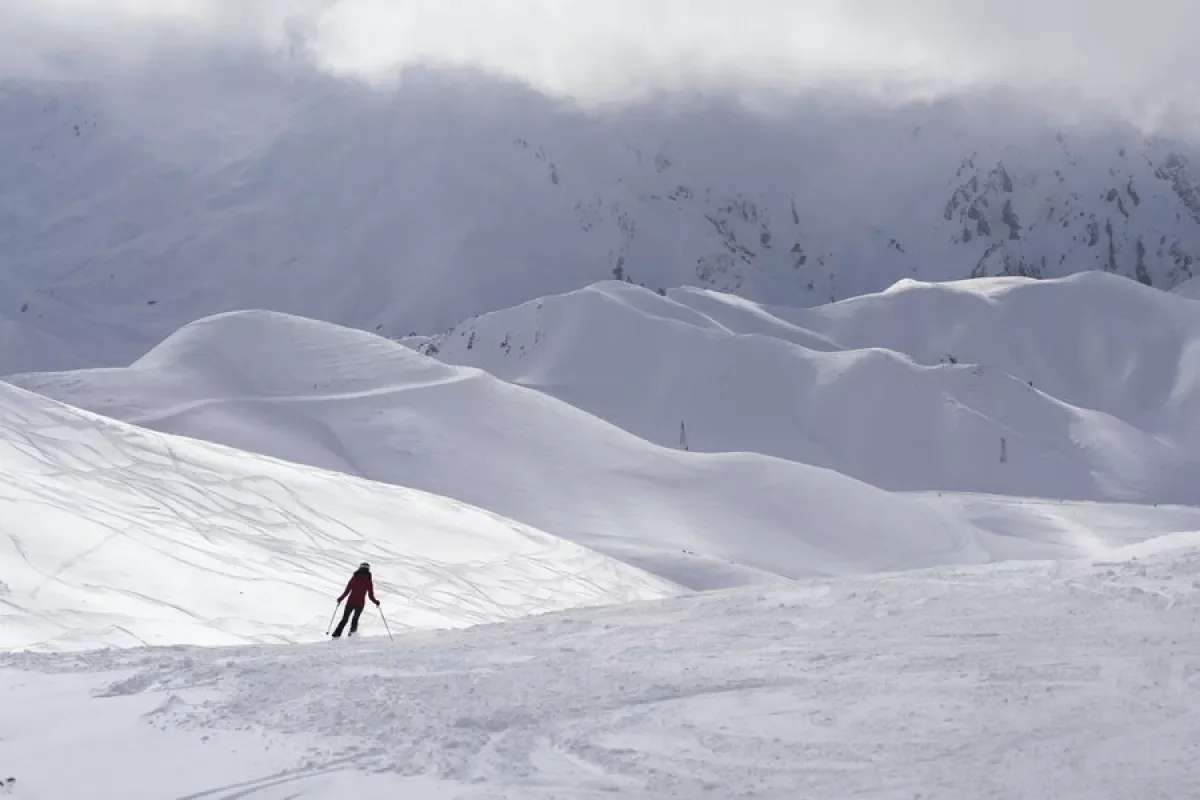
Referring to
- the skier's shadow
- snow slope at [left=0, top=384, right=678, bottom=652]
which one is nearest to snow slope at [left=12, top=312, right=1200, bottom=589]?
snow slope at [left=0, top=384, right=678, bottom=652]

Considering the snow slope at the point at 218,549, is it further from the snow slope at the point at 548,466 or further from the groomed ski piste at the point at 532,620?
the snow slope at the point at 548,466

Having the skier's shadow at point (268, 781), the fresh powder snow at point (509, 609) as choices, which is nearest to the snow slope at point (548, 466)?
the fresh powder snow at point (509, 609)

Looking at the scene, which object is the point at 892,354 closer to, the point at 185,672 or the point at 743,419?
the point at 743,419

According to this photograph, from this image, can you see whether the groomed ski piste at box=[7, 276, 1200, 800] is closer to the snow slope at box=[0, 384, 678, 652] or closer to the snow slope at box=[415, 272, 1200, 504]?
the snow slope at box=[0, 384, 678, 652]

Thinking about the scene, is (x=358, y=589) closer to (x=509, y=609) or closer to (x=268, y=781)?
(x=268, y=781)

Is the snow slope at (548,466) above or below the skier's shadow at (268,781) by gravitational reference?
above

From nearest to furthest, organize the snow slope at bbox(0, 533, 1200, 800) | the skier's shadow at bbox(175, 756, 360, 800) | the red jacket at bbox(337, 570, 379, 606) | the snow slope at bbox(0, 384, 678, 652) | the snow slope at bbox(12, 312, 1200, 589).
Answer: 1. the skier's shadow at bbox(175, 756, 360, 800)
2. the snow slope at bbox(0, 533, 1200, 800)
3. the red jacket at bbox(337, 570, 379, 606)
4. the snow slope at bbox(0, 384, 678, 652)
5. the snow slope at bbox(12, 312, 1200, 589)

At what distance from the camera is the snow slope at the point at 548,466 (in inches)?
1924

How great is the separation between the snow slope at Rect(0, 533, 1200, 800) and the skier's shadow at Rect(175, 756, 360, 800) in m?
0.02

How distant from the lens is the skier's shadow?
9.86 m

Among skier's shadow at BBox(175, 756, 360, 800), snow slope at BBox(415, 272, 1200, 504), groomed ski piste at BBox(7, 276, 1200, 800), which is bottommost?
skier's shadow at BBox(175, 756, 360, 800)

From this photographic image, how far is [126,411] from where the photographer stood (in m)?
57.6

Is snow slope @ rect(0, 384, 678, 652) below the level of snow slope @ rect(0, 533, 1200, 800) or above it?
above

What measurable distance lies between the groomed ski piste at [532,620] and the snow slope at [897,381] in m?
30.3
